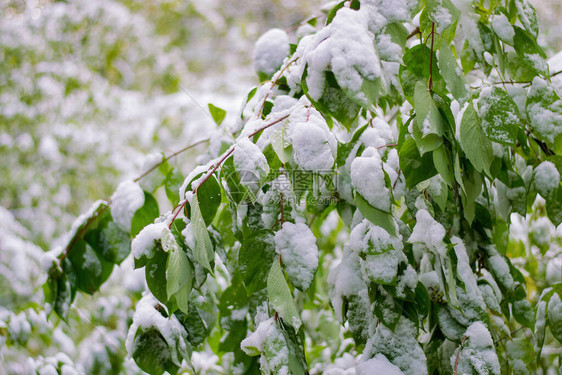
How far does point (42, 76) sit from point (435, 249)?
124 inches

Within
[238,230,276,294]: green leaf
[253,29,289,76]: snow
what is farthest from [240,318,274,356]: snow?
[253,29,289,76]: snow

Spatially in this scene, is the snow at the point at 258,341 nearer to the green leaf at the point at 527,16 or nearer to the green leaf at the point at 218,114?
the green leaf at the point at 218,114

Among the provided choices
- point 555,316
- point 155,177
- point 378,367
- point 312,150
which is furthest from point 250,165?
point 555,316

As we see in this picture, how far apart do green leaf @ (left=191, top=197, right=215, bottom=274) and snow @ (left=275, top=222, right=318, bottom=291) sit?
0.09 m

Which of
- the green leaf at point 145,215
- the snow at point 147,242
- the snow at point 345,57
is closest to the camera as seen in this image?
the snow at point 345,57

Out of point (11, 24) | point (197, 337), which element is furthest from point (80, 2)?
point (197, 337)

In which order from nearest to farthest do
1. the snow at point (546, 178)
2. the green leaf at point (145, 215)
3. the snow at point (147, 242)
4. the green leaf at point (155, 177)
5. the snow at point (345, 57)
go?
the snow at point (345, 57) < the snow at point (147, 242) < the snow at point (546, 178) < the green leaf at point (145, 215) < the green leaf at point (155, 177)

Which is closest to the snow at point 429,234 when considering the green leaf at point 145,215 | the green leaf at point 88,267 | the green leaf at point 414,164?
the green leaf at point 414,164

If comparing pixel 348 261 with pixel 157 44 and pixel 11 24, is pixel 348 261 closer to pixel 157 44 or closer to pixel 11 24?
pixel 11 24

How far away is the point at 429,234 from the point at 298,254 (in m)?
0.17

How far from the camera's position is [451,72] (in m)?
0.65

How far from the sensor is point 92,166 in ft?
10.3

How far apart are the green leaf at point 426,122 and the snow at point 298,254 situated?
18cm

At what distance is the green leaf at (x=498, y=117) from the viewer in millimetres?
645
